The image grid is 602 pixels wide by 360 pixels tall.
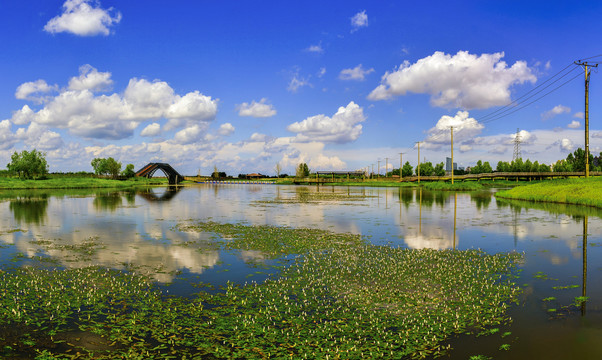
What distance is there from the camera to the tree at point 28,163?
13101 centimetres

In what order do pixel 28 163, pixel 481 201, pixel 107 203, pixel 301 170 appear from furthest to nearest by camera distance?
pixel 301 170 < pixel 28 163 < pixel 481 201 < pixel 107 203

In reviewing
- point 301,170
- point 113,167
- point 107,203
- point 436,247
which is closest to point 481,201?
point 436,247

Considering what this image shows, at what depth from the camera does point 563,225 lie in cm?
2853

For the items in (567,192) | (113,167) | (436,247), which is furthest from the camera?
(113,167)

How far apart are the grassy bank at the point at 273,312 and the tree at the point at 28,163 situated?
144 metres

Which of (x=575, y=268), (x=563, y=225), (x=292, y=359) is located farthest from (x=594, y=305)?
(x=563, y=225)

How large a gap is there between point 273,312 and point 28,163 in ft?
504

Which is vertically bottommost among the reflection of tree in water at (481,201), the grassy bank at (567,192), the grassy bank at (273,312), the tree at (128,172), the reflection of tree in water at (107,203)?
the grassy bank at (273,312)

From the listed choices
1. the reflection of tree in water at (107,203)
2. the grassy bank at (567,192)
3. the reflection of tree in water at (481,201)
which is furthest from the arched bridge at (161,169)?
the grassy bank at (567,192)

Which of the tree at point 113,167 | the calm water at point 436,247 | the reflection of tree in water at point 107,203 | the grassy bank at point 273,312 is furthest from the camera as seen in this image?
the tree at point 113,167

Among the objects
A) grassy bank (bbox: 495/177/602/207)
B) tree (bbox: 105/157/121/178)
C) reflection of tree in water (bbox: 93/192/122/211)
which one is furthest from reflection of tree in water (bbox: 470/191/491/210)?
tree (bbox: 105/157/121/178)

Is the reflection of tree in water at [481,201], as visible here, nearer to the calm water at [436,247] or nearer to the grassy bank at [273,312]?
the calm water at [436,247]

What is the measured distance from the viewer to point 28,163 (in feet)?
430

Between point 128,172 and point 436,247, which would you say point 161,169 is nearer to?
point 128,172
